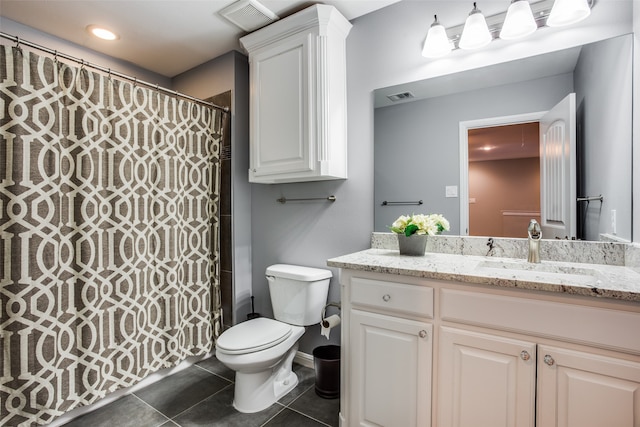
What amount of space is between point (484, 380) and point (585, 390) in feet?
0.96

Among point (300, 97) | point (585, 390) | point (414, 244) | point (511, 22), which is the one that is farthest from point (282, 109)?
point (585, 390)

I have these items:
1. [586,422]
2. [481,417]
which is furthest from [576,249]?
[481,417]

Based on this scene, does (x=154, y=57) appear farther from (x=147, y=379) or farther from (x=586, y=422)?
(x=586, y=422)

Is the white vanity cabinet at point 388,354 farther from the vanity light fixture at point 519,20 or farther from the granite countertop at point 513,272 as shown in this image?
the vanity light fixture at point 519,20

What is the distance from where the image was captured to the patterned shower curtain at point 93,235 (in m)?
1.48

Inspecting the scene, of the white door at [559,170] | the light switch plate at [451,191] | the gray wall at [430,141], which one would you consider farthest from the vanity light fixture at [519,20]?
the light switch plate at [451,191]

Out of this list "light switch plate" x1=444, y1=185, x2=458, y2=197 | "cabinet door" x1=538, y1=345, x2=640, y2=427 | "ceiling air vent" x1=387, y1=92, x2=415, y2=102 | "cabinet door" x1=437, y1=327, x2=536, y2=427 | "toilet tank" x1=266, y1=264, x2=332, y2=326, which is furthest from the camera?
"toilet tank" x1=266, y1=264, x2=332, y2=326

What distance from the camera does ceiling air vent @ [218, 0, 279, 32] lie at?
1856mm

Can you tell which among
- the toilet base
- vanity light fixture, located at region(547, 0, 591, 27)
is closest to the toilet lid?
the toilet base

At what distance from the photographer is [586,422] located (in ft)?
3.24

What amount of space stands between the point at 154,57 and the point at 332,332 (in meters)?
2.61

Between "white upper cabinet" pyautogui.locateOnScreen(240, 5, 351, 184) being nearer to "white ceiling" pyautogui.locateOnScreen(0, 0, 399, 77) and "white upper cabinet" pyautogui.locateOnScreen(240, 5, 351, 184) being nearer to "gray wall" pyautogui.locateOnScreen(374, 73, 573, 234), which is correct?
"white ceiling" pyautogui.locateOnScreen(0, 0, 399, 77)

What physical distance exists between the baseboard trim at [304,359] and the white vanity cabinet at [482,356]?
74 centimetres

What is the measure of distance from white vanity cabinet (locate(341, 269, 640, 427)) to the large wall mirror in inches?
23.0
